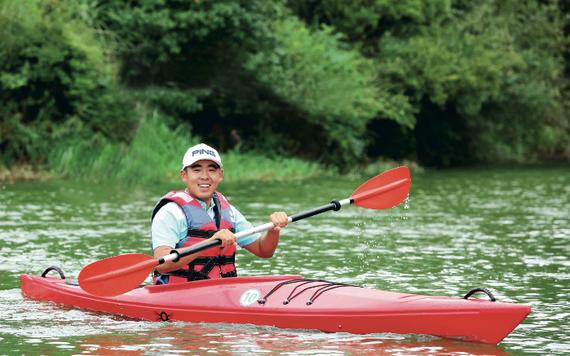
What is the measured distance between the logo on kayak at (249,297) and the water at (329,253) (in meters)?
0.16

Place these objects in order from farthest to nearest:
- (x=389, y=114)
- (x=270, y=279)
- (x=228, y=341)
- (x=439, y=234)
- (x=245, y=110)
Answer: (x=389, y=114)
(x=245, y=110)
(x=439, y=234)
(x=270, y=279)
(x=228, y=341)

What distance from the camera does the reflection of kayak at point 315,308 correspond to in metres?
7.60

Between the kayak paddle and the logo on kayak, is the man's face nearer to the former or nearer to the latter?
the kayak paddle

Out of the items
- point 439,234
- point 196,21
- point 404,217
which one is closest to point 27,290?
point 439,234

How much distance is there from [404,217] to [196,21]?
9.56 m

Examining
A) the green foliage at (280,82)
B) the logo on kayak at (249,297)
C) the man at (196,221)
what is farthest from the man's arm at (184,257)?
the green foliage at (280,82)

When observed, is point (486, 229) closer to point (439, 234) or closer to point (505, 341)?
point (439, 234)

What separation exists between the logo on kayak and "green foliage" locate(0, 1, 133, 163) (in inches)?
572

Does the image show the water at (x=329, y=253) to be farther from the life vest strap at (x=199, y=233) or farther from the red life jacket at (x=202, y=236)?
the life vest strap at (x=199, y=233)

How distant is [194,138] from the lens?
2566cm

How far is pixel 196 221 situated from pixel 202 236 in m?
0.11

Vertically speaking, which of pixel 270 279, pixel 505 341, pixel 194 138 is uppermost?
pixel 194 138

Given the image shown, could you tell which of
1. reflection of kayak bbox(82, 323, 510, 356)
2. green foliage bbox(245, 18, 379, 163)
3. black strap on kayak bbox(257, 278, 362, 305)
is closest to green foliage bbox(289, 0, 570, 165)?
green foliage bbox(245, 18, 379, 163)

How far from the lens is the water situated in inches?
306
